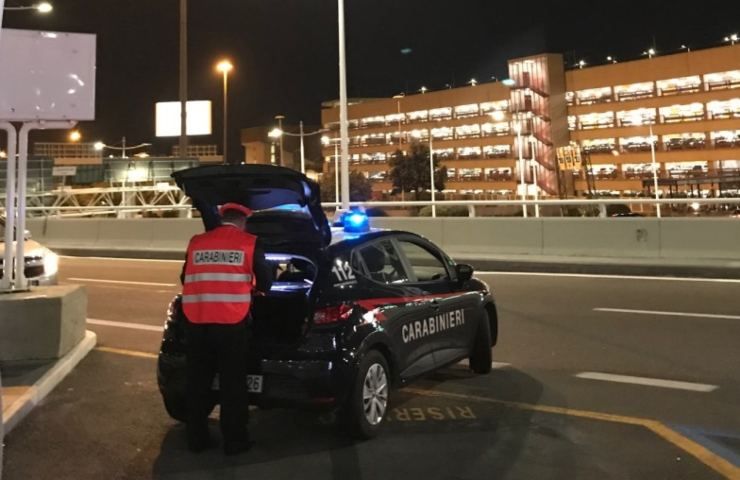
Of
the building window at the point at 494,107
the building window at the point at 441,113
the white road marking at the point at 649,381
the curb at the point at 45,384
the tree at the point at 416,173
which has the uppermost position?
the building window at the point at 441,113

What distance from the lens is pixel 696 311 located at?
396 inches

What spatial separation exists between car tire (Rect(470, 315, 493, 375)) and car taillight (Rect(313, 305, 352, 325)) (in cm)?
217

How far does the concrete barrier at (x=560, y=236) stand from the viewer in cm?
1474

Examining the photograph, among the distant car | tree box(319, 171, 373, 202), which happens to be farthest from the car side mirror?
tree box(319, 171, 373, 202)

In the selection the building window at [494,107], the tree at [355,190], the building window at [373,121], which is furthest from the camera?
the building window at [373,121]

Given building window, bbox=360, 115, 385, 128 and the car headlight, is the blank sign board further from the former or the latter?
building window, bbox=360, 115, 385, 128

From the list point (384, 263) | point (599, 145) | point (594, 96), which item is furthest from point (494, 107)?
point (384, 263)

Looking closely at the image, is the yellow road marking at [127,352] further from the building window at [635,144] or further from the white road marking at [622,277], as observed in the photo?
the building window at [635,144]

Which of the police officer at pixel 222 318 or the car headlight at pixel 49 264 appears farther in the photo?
the car headlight at pixel 49 264

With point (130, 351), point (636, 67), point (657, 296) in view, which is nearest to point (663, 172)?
point (636, 67)

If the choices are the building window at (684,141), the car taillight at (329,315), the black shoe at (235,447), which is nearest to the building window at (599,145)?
the building window at (684,141)

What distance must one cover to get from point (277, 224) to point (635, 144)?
245 feet

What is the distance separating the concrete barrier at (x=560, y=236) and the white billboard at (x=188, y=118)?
22.1m

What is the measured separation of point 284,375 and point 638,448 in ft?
7.96
